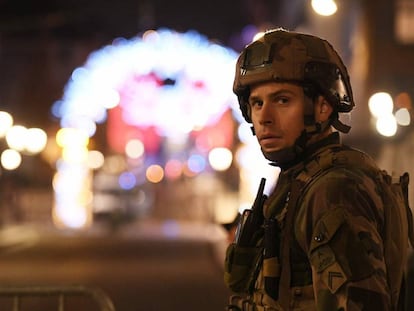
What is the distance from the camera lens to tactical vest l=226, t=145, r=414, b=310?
299 cm

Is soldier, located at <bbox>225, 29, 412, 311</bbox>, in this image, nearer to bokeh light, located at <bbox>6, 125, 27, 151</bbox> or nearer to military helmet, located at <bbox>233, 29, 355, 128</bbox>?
military helmet, located at <bbox>233, 29, 355, 128</bbox>

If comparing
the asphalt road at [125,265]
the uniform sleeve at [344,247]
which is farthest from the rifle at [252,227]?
the asphalt road at [125,265]

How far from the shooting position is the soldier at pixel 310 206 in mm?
2791

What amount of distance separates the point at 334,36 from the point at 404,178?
85.1 ft

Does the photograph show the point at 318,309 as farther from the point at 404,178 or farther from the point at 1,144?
the point at 1,144

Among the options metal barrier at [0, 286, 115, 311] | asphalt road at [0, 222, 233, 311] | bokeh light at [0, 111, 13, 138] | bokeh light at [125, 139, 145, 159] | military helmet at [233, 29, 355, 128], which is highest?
bokeh light at [125, 139, 145, 159]

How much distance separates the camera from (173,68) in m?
41.3

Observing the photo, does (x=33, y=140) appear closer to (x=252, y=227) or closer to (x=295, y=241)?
(x=252, y=227)

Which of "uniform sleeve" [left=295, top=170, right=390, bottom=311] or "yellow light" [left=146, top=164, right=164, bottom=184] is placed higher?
"yellow light" [left=146, top=164, right=164, bottom=184]

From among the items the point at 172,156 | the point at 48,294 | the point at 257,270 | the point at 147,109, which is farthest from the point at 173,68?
the point at 257,270

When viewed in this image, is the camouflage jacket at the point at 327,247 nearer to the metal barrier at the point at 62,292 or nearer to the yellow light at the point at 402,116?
the metal barrier at the point at 62,292

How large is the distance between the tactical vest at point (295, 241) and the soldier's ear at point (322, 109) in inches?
4.4

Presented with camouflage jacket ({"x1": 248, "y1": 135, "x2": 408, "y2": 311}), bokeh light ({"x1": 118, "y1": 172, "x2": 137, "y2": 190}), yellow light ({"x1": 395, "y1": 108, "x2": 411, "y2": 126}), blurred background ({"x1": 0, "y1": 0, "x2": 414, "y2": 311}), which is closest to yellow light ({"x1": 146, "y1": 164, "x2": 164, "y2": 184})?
blurred background ({"x1": 0, "y1": 0, "x2": 414, "y2": 311})

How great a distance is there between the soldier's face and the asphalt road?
4.42 meters
